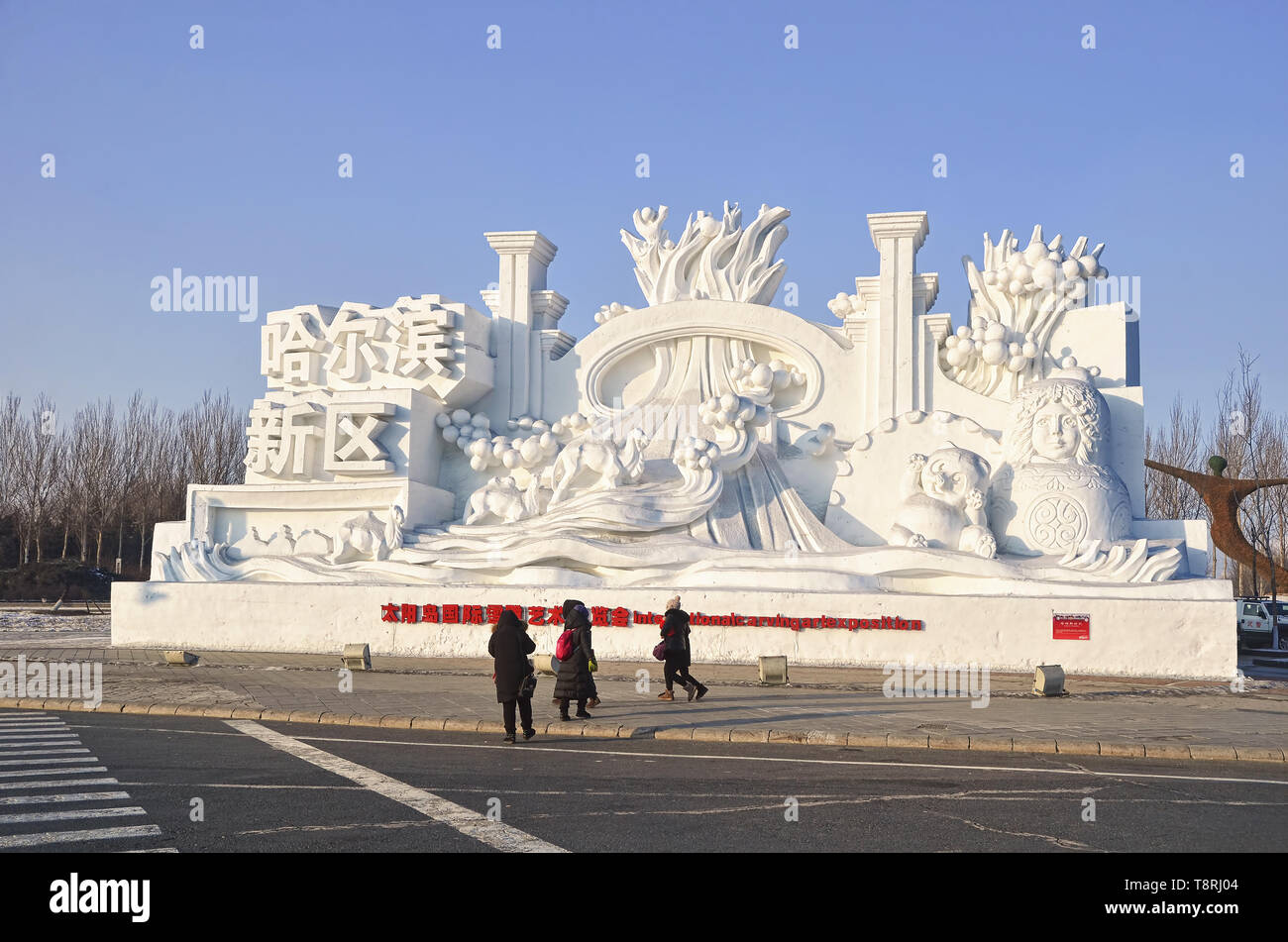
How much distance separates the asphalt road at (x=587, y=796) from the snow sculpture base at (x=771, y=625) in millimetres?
6933

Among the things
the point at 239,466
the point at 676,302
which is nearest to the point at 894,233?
the point at 676,302

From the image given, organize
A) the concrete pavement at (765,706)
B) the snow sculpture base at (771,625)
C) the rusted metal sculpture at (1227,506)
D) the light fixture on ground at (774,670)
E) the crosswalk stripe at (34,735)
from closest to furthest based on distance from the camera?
the crosswalk stripe at (34,735) → the concrete pavement at (765,706) → the light fixture on ground at (774,670) → the snow sculpture base at (771,625) → the rusted metal sculpture at (1227,506)

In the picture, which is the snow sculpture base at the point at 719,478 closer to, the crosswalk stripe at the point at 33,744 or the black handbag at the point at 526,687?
the black handbag at the point at 526,687

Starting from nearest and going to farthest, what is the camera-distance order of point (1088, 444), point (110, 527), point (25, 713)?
1. point (25, 713)
2. point (1088, 444)
3. point (110, 527)

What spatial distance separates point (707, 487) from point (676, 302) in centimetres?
400

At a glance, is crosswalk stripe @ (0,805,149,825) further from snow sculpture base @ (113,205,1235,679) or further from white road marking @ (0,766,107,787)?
snow sculpture base @ (113,205,1235,679)

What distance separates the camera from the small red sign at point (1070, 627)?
1695 centimetres

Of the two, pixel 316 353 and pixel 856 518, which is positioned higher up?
pixel 316 353

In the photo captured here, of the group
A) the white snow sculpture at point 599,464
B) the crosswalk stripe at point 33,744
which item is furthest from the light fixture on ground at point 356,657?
the crosswalk stripe at point 33,744

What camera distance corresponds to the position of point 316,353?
870 inches

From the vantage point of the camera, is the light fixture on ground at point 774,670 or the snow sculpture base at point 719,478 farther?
the snow sculpture base at point 719,478

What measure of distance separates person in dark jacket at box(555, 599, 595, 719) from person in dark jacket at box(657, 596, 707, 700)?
75.3 inches
